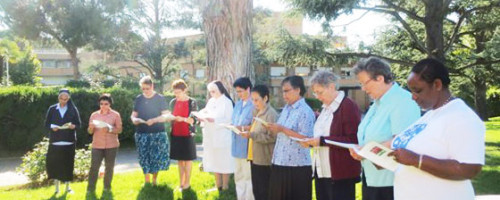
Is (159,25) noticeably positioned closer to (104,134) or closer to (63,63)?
(104,134)

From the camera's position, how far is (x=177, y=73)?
132ft

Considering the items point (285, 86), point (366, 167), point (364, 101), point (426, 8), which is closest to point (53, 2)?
point (426, 8)

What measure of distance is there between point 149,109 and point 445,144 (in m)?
5.35

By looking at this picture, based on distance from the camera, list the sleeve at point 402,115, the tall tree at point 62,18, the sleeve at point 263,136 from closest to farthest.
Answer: the sleeve at point 402,115 → the sleeve at point 263,136 → the tall tree at point 62,18

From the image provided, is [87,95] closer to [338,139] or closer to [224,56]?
[224,56]

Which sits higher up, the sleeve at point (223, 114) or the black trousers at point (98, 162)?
the sleeve at point (223, 114)

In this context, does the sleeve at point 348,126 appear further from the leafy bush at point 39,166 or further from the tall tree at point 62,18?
the tall tree at point 62,18

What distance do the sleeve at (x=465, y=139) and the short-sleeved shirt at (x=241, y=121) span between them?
140 inches

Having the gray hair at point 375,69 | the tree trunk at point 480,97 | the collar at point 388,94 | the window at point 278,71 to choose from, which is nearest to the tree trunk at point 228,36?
the gray hair at point 375,69

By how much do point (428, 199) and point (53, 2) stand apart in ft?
72.3

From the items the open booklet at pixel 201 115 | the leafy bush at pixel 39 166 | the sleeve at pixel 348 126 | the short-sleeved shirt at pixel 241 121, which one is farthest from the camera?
the leafy bush at pixel 39 166

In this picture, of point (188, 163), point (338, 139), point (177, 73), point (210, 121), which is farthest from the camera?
point (177, 73)

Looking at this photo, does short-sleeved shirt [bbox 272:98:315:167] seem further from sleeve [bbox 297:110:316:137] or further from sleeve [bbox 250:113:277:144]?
sleeve [bbox 250:113:277:144]

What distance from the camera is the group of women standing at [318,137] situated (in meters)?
2.47
